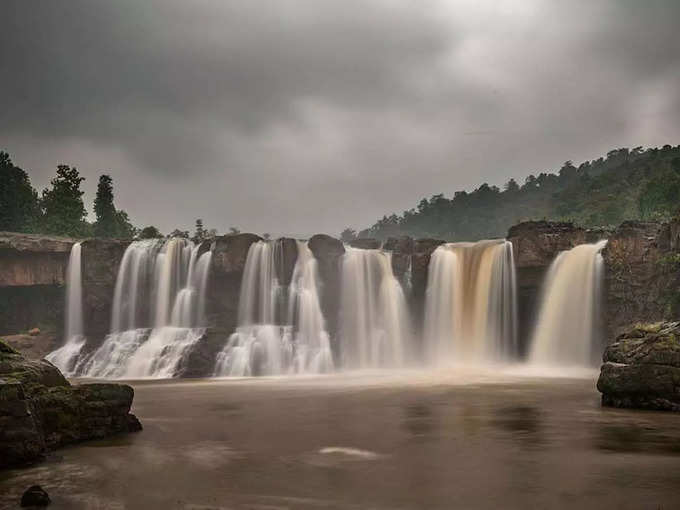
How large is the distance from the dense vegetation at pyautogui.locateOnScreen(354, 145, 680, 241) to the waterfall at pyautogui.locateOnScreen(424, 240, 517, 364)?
1104 inches

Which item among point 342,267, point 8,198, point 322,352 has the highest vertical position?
point 8,198

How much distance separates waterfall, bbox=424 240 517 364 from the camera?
3794cm

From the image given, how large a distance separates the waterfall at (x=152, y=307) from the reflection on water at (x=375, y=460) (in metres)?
19.4

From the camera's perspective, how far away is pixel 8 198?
69438 mm

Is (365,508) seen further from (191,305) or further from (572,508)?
(191,305)

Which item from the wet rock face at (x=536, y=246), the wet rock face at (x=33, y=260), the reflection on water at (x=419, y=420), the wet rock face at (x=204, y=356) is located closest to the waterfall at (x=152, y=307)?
the wet rock face at (x=204, y=356)

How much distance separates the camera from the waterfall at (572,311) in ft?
112

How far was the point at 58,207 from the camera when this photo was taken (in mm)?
68312

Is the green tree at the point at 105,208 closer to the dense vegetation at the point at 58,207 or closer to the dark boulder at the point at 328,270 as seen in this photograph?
the dense vegetation at the point at 58,207

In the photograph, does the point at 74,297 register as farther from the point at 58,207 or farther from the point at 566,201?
the point at 566,201

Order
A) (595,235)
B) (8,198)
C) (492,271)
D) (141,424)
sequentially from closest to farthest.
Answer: (141,424), (595,235), (492,271), (8,198)

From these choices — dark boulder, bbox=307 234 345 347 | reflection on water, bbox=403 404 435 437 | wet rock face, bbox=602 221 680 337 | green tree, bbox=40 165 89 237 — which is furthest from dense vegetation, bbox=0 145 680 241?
reflection on water, bbox=403 404 435 437

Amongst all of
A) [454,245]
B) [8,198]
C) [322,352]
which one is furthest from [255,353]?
[8,198]

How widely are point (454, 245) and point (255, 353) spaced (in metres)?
16.0
